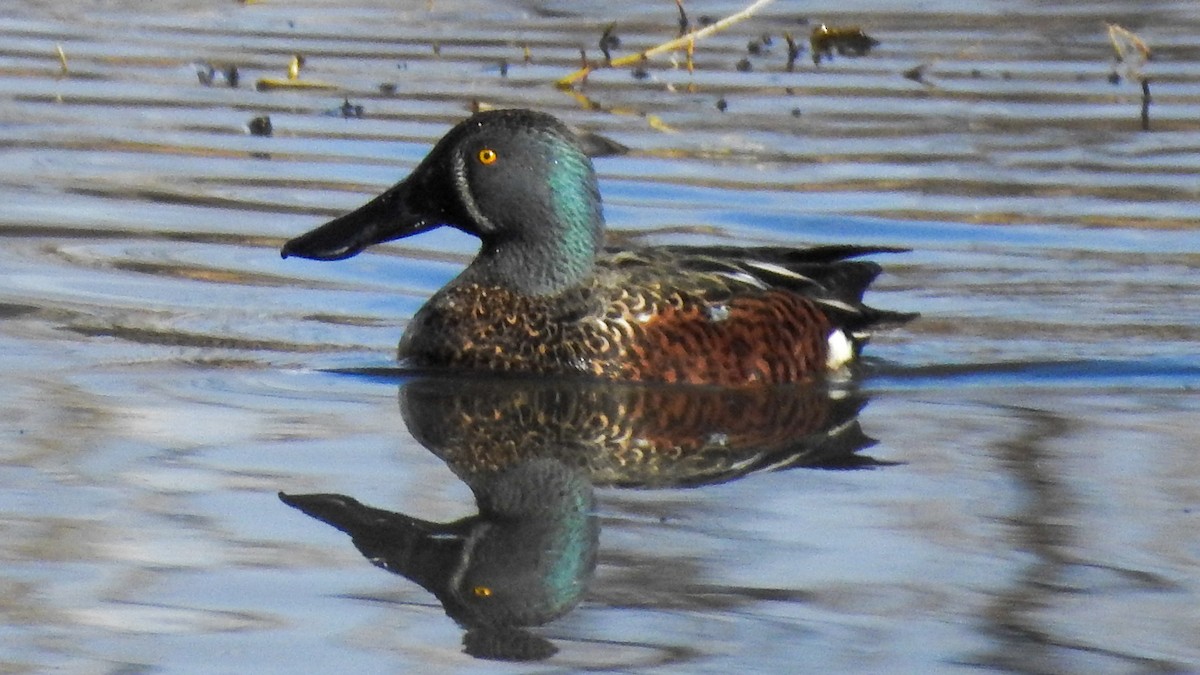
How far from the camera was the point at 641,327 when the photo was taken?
7.13 metres

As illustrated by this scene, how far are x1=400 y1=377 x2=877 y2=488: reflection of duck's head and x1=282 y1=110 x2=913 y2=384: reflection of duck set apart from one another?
0.10m

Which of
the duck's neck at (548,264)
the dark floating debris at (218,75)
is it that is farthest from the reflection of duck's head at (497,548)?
the dark floating debris at (218,75)

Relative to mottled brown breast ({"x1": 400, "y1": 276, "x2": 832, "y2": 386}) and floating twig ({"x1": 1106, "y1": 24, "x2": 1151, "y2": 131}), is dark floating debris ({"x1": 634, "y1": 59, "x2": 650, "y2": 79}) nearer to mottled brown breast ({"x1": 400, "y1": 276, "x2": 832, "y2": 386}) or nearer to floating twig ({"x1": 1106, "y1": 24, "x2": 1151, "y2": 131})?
floating twig ({"x1": 1106, "y1": 24, "x2": 1151, "y2": 131})

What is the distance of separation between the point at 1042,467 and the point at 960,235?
391 centimetres

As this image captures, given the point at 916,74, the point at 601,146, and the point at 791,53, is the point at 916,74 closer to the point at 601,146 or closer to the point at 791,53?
the point at 791,53

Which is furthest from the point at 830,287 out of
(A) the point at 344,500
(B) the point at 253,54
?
(B) the point at 253,54

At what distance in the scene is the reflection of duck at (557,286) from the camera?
712cm

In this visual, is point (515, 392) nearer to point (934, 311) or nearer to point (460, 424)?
point (460, 424)

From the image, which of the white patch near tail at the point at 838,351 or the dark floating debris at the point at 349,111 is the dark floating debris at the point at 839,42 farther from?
the white patch near tail at the point at 838,351

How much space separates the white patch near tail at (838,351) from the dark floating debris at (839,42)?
610cm

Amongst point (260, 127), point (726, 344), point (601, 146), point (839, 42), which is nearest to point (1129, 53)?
point (839, 42)

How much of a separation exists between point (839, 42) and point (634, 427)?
7912mm

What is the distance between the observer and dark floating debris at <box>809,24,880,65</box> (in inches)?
542

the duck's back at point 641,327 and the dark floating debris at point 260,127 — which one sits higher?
the dark floating debris at point 260,127
